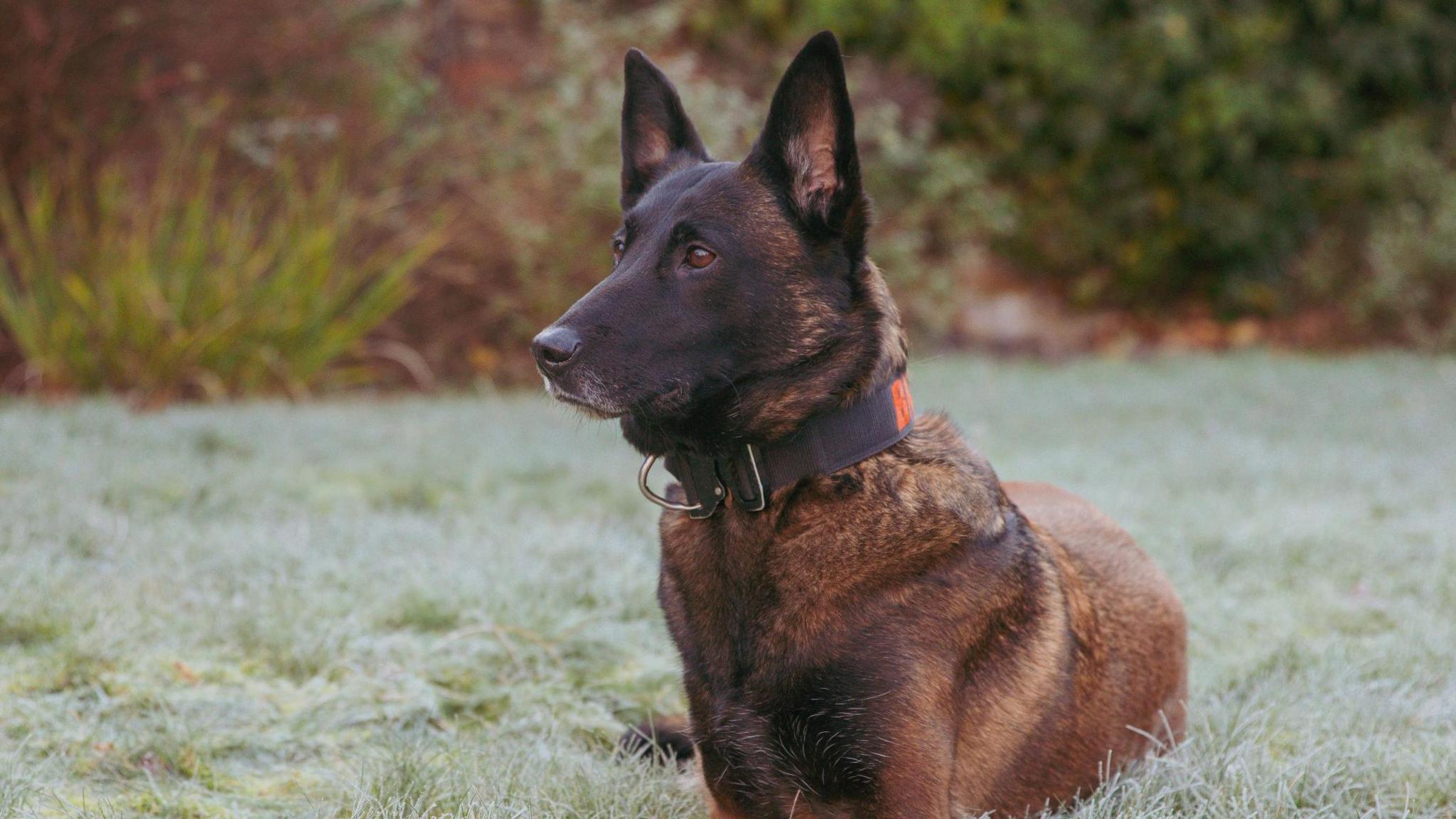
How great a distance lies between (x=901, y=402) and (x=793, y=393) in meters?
0.20

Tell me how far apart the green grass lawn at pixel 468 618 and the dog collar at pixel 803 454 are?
59 cm

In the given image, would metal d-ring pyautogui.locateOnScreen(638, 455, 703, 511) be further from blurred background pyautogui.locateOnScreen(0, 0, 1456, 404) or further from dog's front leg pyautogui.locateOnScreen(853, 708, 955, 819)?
blurred background pyautogui.locateOnScreen(0, 0, 1456, 404)

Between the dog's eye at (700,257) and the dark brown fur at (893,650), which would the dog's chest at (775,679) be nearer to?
the dark brown fur at (893,650)

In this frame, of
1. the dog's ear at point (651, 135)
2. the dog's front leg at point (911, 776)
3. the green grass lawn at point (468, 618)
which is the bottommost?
the green grass lawn at point (468, 618)

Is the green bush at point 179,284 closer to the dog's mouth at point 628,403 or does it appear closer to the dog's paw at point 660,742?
the dog's paw at point 660,742

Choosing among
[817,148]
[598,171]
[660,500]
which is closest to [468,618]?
[660,500]

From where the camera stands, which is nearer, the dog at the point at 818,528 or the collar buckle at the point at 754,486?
the dog at the point at 818,528

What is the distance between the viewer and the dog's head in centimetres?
220

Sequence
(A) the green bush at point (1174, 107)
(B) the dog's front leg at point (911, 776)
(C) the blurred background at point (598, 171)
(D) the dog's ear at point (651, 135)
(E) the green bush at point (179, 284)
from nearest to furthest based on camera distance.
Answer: (B) the dog's front leg at point (911, 776) → (D) the dog's ear at point (651, 135) → (E) the green bush at point (179, 284) → (C) the blurred background at point (598, 171) → (A) the green bush at point (1174, 107)

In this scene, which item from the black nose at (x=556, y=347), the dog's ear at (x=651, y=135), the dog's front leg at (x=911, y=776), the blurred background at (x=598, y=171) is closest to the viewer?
the dog's front leg at (x=911, y=776)

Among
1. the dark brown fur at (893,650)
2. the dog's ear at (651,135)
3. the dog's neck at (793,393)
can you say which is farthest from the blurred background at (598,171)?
the dark brown fur at (893,650)

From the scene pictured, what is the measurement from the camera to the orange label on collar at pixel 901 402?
88.2 inches

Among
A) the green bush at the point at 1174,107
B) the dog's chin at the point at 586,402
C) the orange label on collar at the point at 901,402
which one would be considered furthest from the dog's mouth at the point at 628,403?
the green bush at the point at 1174,107

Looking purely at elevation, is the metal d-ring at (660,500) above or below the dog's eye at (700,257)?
below
